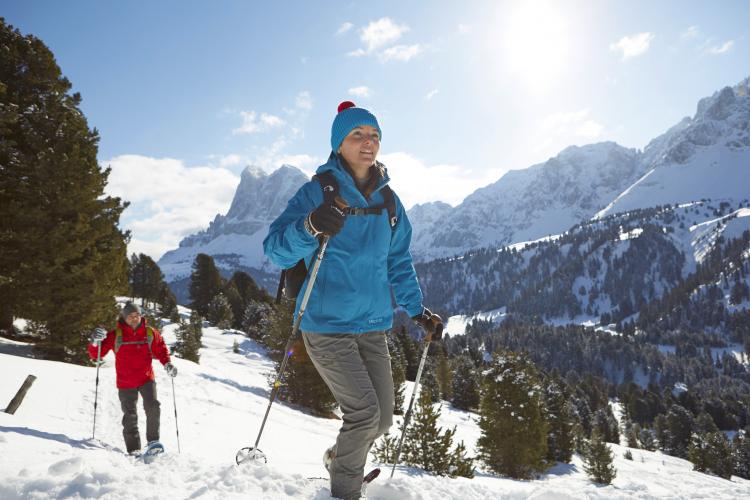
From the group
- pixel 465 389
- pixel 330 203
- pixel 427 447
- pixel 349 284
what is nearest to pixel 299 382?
pixel 427 447

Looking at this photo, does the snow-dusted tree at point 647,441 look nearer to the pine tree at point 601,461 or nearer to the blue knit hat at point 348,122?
the pine tree at point 601,461

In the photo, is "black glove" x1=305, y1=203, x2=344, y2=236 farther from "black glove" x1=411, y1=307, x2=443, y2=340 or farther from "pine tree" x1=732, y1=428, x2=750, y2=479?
"pine tree" x1=732, y1=428, x2=750, y2=479

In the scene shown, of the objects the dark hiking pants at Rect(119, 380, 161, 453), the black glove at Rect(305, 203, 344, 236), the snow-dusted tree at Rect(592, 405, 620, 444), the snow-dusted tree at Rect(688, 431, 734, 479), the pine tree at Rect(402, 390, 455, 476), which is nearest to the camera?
the black glove at Rect(305, 203, 344, 236)

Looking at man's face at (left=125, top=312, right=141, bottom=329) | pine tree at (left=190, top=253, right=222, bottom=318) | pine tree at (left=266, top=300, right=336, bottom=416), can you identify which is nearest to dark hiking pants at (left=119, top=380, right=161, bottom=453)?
man's face at (left=125, top=312, right=141, bottom=329)

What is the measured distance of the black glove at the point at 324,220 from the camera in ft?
10.3

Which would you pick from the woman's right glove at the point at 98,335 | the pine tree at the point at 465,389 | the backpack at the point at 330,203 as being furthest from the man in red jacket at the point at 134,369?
the pine tree at the point at 465,389

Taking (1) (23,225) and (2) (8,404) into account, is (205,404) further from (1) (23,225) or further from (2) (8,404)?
(1) (23,225)

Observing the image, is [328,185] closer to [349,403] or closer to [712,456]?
[349,403]

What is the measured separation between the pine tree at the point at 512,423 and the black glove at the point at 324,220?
21.1 m

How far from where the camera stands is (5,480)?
10.2 ft

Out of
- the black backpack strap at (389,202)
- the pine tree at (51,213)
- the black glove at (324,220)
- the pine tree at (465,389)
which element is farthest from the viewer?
the pine tree at (465,389)

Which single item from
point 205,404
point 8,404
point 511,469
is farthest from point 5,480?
point 511,469

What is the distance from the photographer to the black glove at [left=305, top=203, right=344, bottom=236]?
3.13m

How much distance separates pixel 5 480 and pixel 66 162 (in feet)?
44.5
